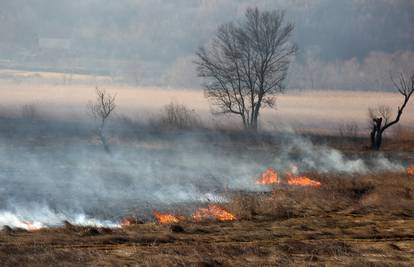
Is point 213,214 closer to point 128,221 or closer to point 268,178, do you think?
point 128,221

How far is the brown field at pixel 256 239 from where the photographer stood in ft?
51.0

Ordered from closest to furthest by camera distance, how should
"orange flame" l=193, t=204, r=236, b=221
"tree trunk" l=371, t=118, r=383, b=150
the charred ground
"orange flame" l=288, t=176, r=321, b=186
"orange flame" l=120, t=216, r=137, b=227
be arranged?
the charred ground → "orange flame" l=120, t=216, r=137, b=227 → "orange flame" l=193, t=204, r=236, b=221 → "orange flame" l=288, t=176, r=321, b=186 → "tree trunk" l=371, t=118, r=383, b=150

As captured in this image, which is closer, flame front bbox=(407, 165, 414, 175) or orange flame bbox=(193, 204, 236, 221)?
orange flame bbox=(193, 204, 236, 221)

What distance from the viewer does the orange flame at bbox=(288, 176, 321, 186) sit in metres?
31.6

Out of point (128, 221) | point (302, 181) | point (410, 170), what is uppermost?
point (410, 170)

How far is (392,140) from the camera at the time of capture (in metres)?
52.6

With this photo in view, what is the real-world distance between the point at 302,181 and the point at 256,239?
561 inches

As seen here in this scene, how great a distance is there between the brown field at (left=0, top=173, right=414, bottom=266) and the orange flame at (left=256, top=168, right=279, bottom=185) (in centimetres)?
599

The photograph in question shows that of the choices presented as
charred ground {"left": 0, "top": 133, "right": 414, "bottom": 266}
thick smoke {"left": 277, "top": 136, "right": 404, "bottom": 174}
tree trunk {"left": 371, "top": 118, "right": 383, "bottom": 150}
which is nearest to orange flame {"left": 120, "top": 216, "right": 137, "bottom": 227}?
charred ground {"left": 0, "top": 133, "right": 414, "bottom": 266}

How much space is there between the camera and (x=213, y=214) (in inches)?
945

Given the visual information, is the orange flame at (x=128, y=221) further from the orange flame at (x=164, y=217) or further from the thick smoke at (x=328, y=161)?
the thick smoke at (x=328, y=161)

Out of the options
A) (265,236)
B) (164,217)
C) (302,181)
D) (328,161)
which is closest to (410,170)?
(328,161)

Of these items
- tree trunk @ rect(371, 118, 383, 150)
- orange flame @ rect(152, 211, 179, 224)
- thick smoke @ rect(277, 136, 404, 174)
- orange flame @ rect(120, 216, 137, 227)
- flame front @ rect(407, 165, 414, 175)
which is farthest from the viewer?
tree trunk @ rect(371, 118, 383, 150)

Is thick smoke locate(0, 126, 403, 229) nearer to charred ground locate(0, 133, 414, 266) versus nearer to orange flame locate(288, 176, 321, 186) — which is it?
orange flame locate(288, 176, 321, 186)
